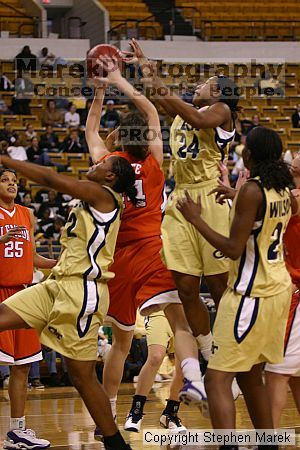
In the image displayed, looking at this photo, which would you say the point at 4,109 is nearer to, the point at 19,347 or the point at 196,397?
the point at 19,347

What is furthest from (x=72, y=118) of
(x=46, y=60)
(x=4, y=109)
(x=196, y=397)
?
(x=196, y=397)

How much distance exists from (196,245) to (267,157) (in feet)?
3.03

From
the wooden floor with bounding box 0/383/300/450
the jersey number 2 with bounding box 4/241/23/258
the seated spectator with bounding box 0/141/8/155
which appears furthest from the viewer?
the seated spectator with bounding box 0/141/8/155

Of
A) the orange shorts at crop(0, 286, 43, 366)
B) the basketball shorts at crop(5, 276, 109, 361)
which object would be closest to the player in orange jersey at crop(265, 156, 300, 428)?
the basketball shorts at crop(5, 276, 109, 361)

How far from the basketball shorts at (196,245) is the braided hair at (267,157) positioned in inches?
29.4

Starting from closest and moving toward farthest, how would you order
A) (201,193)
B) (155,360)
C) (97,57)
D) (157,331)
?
(97,57) < (201,193) < (155,360) < (157,331)

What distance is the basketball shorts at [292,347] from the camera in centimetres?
591

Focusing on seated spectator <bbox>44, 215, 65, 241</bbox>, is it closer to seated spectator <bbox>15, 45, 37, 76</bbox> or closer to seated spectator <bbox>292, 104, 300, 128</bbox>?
seated spectator <bbox>15, 45, 37, 76</bbox>

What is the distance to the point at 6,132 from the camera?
17.1 metres

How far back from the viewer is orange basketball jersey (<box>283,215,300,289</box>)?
6.06 metres

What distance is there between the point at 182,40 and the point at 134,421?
17.7 m

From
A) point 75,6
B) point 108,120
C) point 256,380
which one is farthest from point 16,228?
point 75,6

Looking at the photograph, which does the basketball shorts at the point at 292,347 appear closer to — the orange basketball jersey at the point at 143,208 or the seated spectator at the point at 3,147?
the orange basketball jersey at the point at 143,208

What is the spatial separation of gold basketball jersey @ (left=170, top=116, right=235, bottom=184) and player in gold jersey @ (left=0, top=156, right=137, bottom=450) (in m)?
0.59
